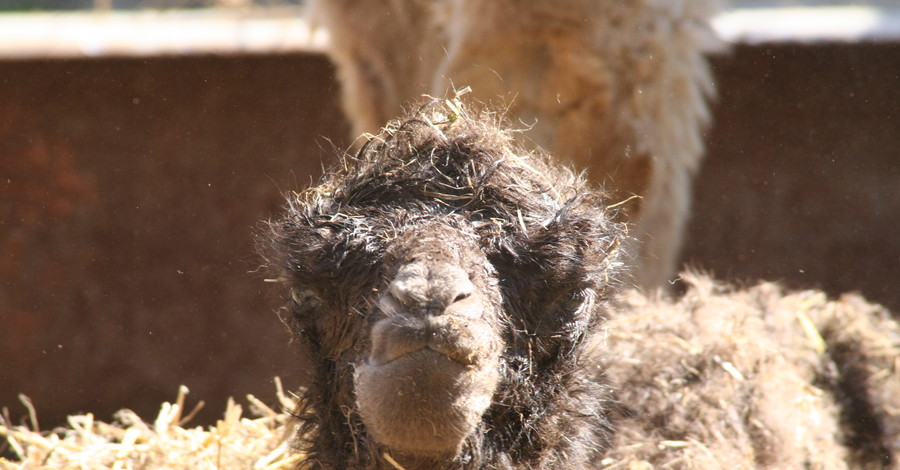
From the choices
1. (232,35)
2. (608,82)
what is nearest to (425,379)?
→ (608,82)

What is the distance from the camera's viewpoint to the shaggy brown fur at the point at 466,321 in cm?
193

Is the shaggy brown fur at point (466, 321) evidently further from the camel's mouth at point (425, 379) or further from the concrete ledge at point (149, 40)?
the concrete ledge at point (149, 40)

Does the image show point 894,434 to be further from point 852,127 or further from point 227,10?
point 227,10

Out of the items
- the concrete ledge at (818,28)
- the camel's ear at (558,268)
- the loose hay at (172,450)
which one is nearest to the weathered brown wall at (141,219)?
the loose hay at (172,450)

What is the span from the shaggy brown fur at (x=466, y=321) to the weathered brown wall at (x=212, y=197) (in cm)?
239

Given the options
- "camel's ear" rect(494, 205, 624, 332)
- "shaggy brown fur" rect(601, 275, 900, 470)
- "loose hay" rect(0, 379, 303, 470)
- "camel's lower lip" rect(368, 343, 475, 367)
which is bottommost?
"loose hay" rect(0, 379, 303, 470)

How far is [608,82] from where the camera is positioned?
468 cm

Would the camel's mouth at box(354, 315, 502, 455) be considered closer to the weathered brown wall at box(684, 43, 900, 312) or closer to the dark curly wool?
the dark curly wool

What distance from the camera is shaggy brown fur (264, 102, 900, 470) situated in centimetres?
193

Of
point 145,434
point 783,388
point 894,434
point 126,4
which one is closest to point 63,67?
point 145,434

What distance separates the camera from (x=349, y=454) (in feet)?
7.63

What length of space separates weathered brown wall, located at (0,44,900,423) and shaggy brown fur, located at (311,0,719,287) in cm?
53

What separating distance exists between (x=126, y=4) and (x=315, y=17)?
5.25 meters

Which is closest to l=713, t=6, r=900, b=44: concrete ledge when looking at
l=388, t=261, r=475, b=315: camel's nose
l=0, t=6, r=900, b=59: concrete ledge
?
l=0, t=6, r=900, b=59: concrete ledge
